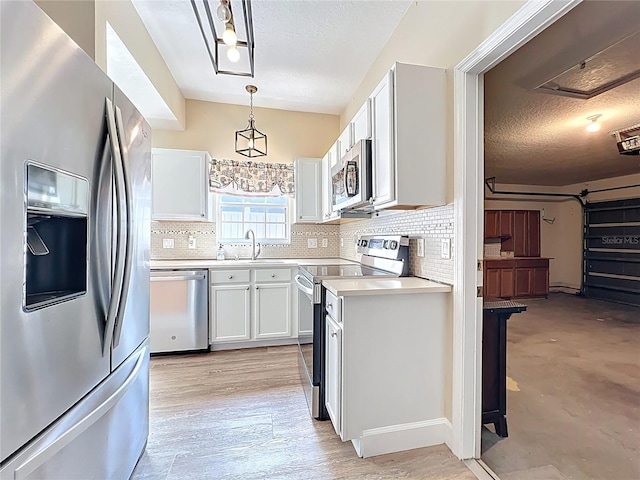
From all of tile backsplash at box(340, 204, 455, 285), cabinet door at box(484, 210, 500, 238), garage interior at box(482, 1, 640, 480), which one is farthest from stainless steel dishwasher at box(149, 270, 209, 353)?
cabinet door at box(484, 210, 500, 238)

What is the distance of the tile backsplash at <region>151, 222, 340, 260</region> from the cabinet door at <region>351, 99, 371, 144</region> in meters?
1.72

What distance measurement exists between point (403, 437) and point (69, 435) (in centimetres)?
151

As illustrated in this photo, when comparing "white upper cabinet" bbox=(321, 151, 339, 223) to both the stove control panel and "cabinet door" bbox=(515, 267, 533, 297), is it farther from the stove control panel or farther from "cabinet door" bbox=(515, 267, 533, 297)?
"cabinet door" bbox=(515, 267, 533, 297)

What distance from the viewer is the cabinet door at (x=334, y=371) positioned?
157 cm

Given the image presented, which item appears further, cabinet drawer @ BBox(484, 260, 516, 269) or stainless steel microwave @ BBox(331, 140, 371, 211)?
cabinet drawer @ BBox(484, 260, 516, 269)

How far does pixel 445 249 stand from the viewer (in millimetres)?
1676

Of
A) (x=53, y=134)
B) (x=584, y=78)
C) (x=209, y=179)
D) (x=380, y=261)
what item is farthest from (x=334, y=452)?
(x=584, y=78)

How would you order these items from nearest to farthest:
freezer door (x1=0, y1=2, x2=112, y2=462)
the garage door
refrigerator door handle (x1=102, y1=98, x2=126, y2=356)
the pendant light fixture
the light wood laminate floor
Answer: freezer door (x1=0, y1=2, x2=112, y2=462) → refrigerator door handle (x1=102, y1=98, x2=126, y2=356) → the light wood laminate floor → the pendant light fixture → the garage door

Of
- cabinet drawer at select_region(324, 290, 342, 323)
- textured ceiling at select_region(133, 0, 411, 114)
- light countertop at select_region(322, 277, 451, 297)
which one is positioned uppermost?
textured ceiling at select_region(133, 0, 411, 114)

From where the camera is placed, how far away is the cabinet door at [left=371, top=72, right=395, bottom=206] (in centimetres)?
167

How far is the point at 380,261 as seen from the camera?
91.7 inches

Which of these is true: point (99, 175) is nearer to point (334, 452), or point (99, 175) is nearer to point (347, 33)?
point (334, 452)

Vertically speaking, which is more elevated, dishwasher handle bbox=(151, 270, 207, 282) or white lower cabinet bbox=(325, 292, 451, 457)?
dishwasher handle bbox=(151, 270, 207, 282)

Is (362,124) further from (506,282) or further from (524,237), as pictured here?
(524,237)
